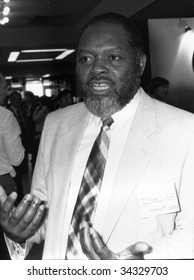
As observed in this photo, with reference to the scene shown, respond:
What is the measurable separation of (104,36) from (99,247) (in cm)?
58

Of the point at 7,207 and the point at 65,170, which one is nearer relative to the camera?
the point at 7,207

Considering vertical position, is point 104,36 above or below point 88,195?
above

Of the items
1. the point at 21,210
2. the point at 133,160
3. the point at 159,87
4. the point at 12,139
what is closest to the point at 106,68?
the point at 133,160

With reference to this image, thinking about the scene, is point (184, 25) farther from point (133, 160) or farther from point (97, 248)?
point (97, 248)

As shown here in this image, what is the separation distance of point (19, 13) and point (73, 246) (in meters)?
7.33

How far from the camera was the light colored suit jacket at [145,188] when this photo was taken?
1.13 m

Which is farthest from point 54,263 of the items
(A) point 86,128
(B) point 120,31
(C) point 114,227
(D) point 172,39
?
(D) point 172,39

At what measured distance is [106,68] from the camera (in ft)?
4.00

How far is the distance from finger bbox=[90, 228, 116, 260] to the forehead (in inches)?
20.7

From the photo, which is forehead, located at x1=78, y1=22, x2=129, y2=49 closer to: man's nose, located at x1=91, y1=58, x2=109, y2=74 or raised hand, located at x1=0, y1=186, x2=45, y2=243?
man's nose, located at x1=91, y1=58, x2=109, y2=74

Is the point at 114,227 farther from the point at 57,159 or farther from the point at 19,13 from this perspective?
the point at 19,13

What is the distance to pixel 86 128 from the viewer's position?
4.42ft

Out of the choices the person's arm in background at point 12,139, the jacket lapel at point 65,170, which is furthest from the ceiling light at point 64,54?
the jacket lapel at point 65,170

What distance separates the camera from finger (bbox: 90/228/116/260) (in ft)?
3.31
